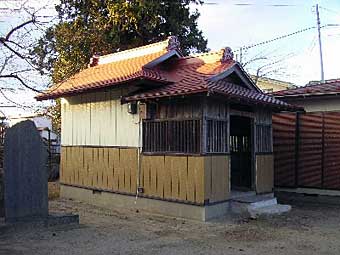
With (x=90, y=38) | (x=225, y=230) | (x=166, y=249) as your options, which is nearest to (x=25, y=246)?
(x=166, y=249)

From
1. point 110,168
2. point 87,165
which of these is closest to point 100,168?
point 110,168

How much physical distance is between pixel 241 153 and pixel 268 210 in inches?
119

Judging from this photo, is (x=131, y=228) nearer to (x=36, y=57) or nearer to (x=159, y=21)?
(x=36, y=57)

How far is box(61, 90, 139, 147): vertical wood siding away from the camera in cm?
1256

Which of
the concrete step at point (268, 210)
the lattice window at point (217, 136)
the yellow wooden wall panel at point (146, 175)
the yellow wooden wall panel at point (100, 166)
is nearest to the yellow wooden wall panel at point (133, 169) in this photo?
the yellow wooden wall panel at point (146, 175)

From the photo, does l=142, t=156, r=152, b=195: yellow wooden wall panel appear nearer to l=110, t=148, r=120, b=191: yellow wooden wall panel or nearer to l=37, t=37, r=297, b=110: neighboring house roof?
l=110, t=148, r=120, b=191: yellow wooden wall panel

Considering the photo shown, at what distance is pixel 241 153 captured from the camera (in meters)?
14.3

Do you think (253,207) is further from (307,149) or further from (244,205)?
(307,149)

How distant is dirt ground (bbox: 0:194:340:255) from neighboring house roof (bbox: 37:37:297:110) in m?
3.04

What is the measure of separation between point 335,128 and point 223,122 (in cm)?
473

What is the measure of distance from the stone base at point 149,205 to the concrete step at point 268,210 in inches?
26.2

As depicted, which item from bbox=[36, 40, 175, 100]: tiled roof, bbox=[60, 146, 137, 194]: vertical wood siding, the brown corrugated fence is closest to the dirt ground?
bbox=[60, 146, 137, 194]: vertical wood siding

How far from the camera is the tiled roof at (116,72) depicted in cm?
1181

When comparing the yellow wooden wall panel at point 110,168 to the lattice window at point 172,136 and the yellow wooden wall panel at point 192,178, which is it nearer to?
the lattice window at point 172,136
